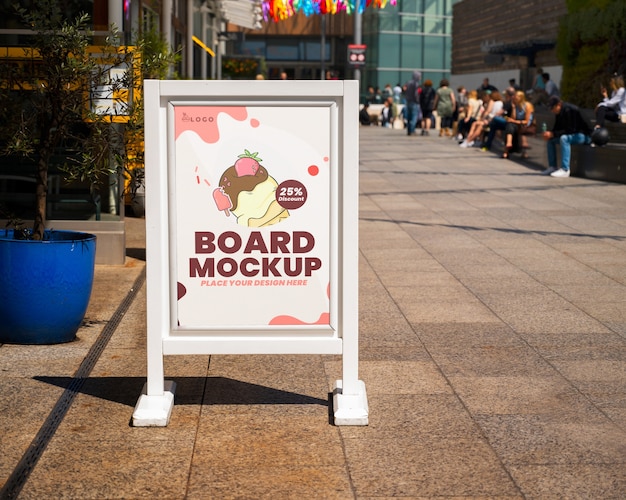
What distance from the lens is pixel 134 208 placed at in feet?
41.8

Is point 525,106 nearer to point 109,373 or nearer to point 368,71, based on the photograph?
point 109,373

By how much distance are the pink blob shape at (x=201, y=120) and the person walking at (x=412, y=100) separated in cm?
2714

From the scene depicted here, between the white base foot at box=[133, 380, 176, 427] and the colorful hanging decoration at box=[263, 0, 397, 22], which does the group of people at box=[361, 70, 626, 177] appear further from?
the white base foot at box=[133, 380, 176, 427]

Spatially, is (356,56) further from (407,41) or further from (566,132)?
(407,41)

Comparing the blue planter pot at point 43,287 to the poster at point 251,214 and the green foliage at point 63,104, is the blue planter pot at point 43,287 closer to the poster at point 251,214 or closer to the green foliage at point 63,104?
the green foliage at point 63,104

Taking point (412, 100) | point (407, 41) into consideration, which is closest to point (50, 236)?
point (412, 100)

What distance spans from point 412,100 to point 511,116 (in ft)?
28.2

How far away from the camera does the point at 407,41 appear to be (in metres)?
63.0

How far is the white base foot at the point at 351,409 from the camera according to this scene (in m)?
4.93

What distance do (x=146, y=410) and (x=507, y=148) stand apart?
19934 mm

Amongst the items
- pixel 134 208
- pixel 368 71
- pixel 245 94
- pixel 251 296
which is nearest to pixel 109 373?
pixel 251 296

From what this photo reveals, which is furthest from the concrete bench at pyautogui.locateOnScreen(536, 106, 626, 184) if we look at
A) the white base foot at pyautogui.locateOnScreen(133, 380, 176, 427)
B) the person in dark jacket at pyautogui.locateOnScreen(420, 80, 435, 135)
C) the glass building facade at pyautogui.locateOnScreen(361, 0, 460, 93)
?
the glass building facade at pyautogui.locateOnScreen(361, 0, 460, 93)

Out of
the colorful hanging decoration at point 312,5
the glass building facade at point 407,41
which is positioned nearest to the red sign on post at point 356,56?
the colorful hanging decoration at point 312,5

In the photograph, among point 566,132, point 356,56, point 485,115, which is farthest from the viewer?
point 356,56
